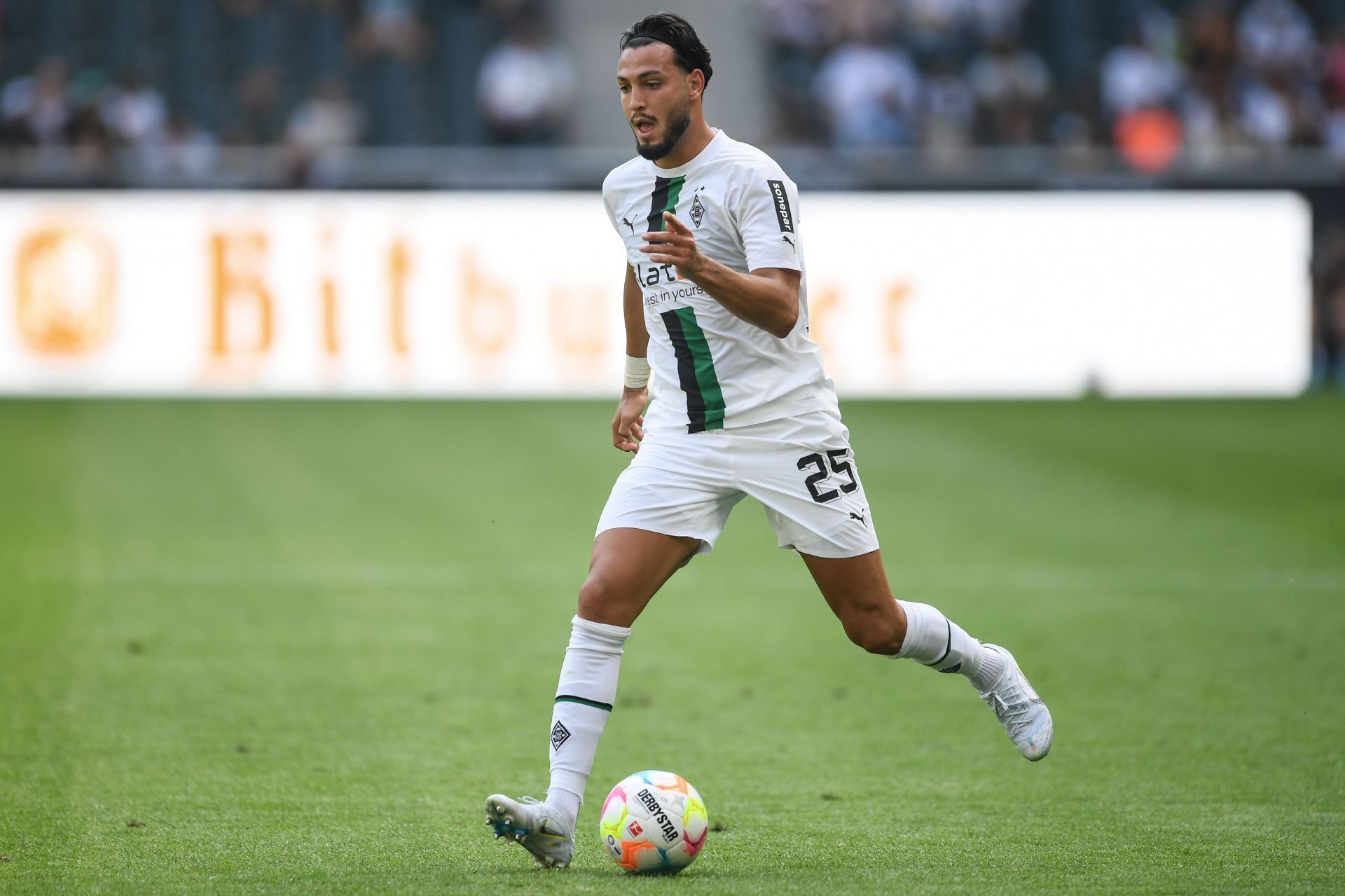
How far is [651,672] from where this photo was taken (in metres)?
7.84

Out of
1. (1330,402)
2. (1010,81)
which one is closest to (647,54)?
(1330,402)

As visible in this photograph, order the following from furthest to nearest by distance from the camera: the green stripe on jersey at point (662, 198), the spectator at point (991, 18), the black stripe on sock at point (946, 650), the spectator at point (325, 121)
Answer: the spectator at point (991, 18), the spectator at point (325, 121), the black stripe on sock at point (946, 650), the green stripe on jersey at point (662, 198)

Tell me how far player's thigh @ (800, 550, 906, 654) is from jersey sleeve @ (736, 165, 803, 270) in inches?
34.7

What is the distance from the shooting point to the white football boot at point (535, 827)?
458 cm

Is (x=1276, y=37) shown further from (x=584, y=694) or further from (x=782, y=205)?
(x=584, y=694)

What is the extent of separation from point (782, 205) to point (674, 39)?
577 millimetres

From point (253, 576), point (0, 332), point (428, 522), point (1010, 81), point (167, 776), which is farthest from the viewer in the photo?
point (1010, 81)

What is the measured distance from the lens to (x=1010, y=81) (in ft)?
68.6

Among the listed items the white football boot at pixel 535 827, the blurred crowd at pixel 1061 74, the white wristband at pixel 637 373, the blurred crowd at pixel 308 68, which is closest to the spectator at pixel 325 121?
the blurred crowd at pixel 308 68

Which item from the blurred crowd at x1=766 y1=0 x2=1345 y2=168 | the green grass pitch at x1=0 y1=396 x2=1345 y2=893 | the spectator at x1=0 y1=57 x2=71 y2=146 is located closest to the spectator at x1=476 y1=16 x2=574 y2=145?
the blurred crowd at x1=766 y1=0 x2=1345 y2=168

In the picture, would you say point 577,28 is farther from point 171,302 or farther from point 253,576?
point 253,576

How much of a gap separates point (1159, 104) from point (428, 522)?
1330 centimetres

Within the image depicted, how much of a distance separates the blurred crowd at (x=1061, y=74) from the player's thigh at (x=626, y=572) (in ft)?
52.3

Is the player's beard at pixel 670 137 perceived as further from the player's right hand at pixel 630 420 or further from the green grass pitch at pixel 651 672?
the green grass pitch at pixel 651 672
